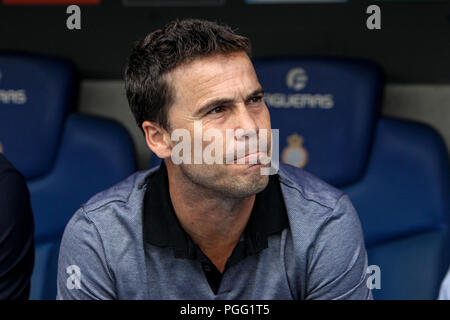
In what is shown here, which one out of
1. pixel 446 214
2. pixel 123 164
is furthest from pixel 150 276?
pixel 446 214

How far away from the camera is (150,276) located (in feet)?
3.64

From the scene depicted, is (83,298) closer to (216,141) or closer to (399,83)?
(216,141)

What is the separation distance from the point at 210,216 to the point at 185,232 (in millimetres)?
49

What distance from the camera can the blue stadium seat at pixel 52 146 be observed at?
5.20 ft

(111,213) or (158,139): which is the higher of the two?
(158,139)

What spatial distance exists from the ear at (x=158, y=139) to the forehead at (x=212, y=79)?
0.08 m

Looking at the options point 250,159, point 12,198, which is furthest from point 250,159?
point 12,198

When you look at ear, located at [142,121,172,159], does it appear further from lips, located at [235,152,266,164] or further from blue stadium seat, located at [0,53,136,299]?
blue stadium seat, located at [0,53,136,299]

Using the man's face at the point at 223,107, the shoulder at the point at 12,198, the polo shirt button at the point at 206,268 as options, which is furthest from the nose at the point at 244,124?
the shoulder at the point at 12,198

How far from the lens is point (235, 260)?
1094 millimetres

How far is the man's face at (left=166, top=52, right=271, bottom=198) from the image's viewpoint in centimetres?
102

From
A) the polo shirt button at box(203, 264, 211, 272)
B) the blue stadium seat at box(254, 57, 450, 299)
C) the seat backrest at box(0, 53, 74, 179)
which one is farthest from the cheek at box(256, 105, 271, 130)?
the seat backrest at box(0, 53, 74, 179)

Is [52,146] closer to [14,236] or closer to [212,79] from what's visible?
[14,236]

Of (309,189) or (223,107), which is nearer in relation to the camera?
(223,107)
